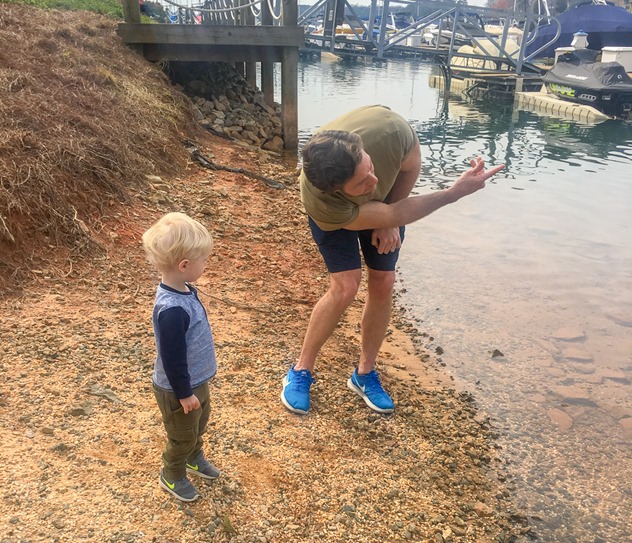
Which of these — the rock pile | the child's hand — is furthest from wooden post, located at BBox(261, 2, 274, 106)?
the child's hand

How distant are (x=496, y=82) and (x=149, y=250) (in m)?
25.7

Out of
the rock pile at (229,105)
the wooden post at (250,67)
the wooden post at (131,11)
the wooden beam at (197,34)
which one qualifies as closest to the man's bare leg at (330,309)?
the rock pile at (229,105)

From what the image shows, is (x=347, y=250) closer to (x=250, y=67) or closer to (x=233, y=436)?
(x=233, y=436)

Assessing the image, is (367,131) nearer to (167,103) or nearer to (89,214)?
(89,214)

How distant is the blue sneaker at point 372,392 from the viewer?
3.38m

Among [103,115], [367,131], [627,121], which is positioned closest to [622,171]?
[627,121]

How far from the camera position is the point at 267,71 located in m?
12.4

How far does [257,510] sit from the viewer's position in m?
2.46

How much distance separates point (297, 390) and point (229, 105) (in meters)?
9.35

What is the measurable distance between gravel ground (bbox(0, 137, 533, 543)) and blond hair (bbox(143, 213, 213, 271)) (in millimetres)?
1037

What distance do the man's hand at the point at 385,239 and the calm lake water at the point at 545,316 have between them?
149 cm

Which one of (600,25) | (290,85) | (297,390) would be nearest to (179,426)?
(297,390)

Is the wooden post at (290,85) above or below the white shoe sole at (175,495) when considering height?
above

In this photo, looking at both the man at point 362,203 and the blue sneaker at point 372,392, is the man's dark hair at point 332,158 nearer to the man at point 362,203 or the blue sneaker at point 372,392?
the man at point 362,203
